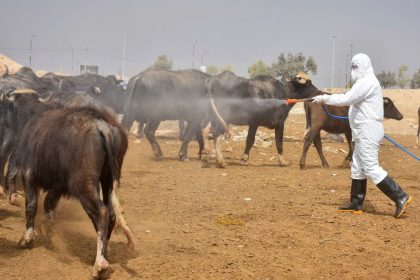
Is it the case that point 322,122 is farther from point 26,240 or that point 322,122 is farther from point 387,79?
point 387,79

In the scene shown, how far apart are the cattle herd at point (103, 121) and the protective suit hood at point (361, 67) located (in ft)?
11.5

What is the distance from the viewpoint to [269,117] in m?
13.5

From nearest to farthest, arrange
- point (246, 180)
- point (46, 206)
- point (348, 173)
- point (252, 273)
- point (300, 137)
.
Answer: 1. point (252, 273)
2. point (46, 206)
3. point (246, 180)
4. point (348, 173)
5. point (300, 137)

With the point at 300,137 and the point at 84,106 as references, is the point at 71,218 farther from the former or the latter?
the point at 300,137

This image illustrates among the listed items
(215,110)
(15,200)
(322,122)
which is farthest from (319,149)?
(15,200)

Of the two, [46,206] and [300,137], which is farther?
[300,137]

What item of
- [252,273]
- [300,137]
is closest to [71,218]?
[252,273]

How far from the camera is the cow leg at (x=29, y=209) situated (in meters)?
5.75

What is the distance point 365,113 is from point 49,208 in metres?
4.37

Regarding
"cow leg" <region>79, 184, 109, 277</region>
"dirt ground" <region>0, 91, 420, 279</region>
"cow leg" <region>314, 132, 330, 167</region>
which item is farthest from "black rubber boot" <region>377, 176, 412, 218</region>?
"cow leg" <region>314, 132, 330, 167</region>

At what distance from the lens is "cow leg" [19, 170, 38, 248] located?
575 centimetres

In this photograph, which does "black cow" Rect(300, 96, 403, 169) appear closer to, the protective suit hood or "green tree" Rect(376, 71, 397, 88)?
the protective suit hood

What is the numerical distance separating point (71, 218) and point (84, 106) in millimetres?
1902

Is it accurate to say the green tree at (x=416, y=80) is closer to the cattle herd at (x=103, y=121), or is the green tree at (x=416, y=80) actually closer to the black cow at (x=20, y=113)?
the cattle herd at (x=103, y=121)
